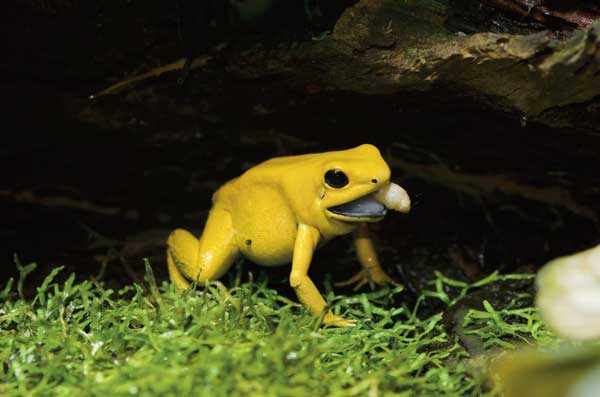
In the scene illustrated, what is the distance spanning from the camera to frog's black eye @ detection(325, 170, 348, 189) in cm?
189

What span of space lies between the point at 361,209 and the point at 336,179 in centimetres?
13

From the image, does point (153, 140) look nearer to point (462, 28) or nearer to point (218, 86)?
point (218, 86)

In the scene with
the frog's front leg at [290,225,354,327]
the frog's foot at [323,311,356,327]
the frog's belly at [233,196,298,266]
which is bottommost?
the frog's foot at [323,311,356,327]

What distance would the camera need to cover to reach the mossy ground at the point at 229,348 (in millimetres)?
1453

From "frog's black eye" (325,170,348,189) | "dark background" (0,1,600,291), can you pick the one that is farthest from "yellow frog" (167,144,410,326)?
"dark background" (0,1,600,291)

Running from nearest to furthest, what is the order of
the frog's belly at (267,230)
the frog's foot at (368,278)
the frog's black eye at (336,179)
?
1. the frog's black eye at (336,179)
2. the frog's belly at (267,230)
3. the frog's foot at (368,278)

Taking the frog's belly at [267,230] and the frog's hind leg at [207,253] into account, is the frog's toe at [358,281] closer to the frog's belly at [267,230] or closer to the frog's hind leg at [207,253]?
the frog's belly at [267,230]

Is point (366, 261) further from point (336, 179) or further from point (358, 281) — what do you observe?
point (336, 179)

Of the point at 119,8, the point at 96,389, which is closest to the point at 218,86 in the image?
the point at 119,8

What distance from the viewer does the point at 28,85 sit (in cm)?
219

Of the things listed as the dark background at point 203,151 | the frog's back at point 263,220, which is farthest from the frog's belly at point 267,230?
the dark background at point 203,151

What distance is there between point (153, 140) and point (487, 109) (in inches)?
45.6

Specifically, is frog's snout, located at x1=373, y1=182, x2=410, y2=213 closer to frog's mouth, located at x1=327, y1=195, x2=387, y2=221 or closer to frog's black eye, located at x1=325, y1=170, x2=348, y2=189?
frog's mouth, located at x1=327, y1=195, x2=387, y2=221

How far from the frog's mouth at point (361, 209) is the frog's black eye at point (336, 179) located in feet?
0.25
